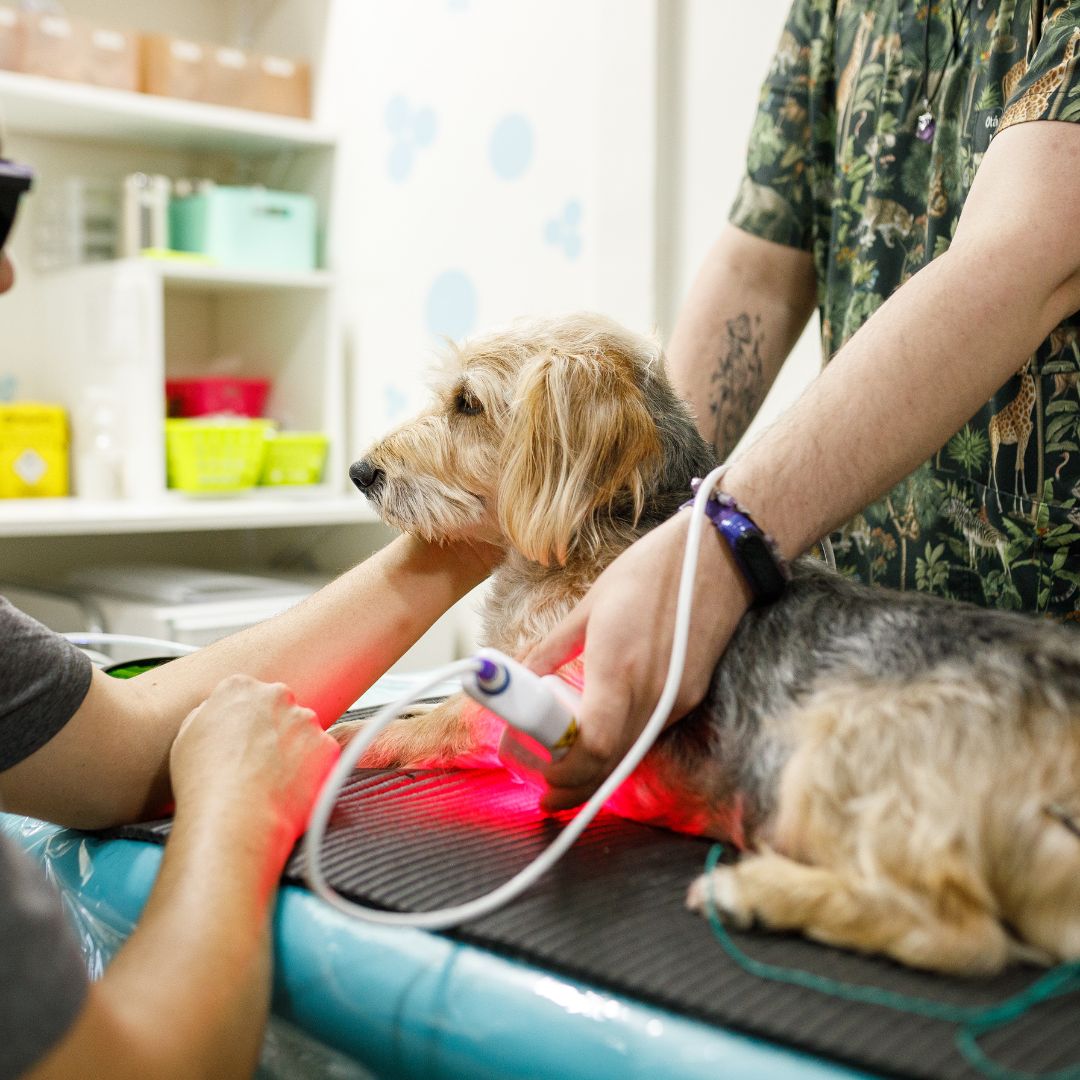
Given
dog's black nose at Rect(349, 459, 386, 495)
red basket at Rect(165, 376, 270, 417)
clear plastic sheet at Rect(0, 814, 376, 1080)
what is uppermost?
dog's black nose at Rect(349, 459, 386, 495)

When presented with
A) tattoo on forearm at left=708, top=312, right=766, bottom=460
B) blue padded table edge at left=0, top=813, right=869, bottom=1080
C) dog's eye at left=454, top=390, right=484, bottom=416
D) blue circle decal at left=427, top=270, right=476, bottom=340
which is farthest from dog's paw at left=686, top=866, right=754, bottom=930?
blue circle decal at left=427, top=270, right=476, bottom=340

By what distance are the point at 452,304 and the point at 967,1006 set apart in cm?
271

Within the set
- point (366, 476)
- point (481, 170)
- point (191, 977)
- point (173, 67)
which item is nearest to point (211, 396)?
point (173, 67)

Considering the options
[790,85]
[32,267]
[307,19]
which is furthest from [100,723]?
[307,19]

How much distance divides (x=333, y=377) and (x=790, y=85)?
6.92 ft

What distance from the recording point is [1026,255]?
38.8 inches

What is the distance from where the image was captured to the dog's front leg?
45.1 inches

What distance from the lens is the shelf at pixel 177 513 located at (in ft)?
8.67

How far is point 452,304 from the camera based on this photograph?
125 inches

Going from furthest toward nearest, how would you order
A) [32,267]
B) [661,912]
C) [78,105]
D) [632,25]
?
[32,267] < [78,105] < [632,25] < [661,912]

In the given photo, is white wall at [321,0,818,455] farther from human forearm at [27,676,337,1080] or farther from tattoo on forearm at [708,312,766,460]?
human forearm at [27,676,337,1080]

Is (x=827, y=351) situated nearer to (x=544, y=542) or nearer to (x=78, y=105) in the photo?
(x=544, y=542)

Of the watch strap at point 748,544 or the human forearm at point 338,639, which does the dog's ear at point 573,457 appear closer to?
the human forearm at point 338,639

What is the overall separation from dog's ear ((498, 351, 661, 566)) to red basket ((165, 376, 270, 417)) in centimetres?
236
